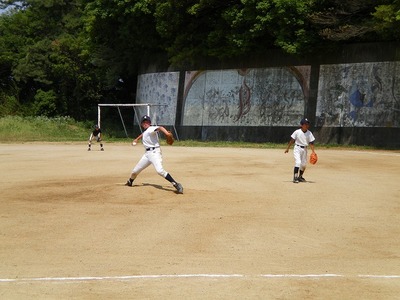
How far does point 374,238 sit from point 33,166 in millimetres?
16253

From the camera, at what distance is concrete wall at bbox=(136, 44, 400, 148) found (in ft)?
132

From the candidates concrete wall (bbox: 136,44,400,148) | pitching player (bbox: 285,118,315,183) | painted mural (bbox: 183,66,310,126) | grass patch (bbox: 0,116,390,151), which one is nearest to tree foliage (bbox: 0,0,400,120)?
concrete wall (bbox: 136,44,400,148)

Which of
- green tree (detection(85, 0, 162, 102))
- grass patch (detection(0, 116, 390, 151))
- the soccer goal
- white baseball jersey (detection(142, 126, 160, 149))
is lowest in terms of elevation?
grass patch (detection(0, 116, 390, 151))

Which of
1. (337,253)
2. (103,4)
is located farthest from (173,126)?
(337,253)

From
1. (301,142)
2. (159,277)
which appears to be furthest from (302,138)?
(159,277)

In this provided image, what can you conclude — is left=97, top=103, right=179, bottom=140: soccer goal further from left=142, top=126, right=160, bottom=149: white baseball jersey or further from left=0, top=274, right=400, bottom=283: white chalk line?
left=0, top=274, right=400, bottom=283: white chalk line

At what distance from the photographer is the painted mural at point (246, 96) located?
44156 mm

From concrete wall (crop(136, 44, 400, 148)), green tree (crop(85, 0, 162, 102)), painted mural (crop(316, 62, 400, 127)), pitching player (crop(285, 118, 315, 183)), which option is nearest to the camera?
pitching player (crop(285, 118, 315, 183))

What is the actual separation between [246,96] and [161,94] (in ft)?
27.6

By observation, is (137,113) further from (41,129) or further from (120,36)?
(41,129)

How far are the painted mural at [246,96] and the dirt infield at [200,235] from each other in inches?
734

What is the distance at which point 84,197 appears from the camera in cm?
1856

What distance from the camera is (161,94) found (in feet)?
174

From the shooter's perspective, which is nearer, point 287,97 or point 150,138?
point 150,138
